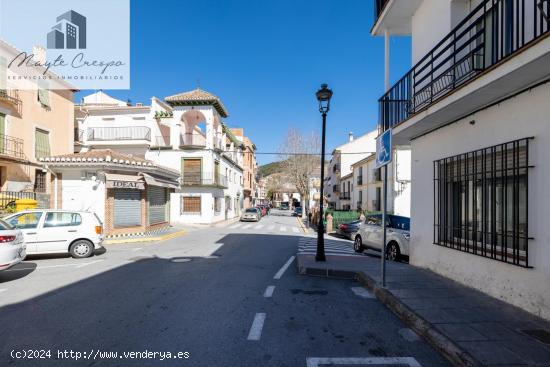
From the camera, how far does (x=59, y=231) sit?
8.94 metres

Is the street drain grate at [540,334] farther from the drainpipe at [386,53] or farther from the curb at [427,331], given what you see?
the drainpipe at [386,53]

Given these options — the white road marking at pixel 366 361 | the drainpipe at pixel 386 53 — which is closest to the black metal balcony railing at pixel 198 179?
the drainpipe at pixel 386 53

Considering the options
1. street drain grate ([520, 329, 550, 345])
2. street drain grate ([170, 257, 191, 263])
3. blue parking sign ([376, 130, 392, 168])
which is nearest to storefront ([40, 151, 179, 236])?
street drain grate ([170, 257, 191, 263])

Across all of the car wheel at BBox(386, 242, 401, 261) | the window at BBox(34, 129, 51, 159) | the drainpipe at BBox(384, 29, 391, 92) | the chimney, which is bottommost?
the car wheel at BBox(386, 242, 401, 261)

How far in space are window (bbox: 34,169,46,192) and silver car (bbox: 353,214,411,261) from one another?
60.6ft

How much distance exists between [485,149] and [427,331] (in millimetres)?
3212

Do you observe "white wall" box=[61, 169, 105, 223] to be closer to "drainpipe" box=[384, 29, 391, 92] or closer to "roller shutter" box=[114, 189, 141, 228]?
"roller shutter" box=[114, 189, 141, 228]

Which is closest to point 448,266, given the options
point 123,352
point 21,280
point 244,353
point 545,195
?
point 545,195

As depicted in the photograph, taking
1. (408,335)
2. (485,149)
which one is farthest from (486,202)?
(408,335)

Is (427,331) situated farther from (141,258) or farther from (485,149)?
(141,258)

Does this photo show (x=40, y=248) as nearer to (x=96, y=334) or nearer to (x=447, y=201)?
(x=96, y=334)

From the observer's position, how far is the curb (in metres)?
2.93

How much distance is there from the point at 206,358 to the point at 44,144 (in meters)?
21.3

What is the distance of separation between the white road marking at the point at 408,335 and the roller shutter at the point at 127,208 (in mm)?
13850
